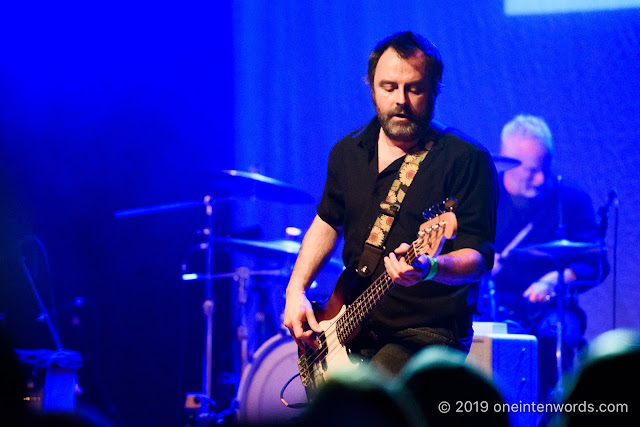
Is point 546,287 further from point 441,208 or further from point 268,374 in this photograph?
point 441,208

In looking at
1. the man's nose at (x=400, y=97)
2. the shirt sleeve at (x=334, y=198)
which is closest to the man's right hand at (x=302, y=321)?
the shirt sleeve at (x=334, y=198)

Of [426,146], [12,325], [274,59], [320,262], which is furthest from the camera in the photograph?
[274,59]

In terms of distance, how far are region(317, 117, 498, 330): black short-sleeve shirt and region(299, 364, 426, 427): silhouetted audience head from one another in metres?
1.60

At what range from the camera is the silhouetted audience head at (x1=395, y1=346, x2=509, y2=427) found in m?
1.62

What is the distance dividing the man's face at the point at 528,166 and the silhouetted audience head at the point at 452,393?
5.10m

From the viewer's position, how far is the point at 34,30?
6.19 meters

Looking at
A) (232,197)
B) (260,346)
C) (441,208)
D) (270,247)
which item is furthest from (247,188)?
(441,208)

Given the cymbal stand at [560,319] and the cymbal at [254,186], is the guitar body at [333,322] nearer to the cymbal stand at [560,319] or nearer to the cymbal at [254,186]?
the cymbal at [254,186]

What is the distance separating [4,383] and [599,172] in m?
6.26

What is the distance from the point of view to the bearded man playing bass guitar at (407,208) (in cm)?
302

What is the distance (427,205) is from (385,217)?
0.67ft

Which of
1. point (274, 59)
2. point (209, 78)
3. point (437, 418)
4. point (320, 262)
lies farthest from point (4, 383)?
point (274, 59)

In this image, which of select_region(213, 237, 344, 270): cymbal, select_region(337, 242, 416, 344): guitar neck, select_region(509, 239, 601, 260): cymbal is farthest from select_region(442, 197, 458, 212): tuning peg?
select_region(509, 239, 601, 260): cymbal

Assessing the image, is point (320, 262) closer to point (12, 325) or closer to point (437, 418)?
point (437, 418)
